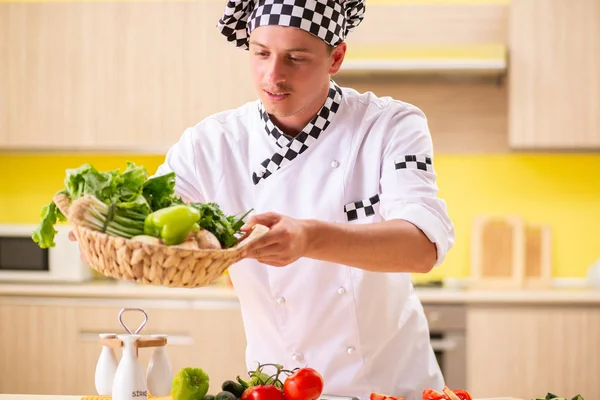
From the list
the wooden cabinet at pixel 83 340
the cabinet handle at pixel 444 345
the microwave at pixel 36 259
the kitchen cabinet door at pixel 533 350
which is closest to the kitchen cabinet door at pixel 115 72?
the microwave at pixel 36 259

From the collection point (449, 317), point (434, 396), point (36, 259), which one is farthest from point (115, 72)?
point (434, 396)

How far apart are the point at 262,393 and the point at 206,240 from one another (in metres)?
0.33

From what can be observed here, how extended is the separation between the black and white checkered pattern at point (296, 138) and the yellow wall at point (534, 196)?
7.68ft

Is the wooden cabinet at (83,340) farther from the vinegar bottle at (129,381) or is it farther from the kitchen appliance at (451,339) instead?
the vinegar bottle at (129,381)

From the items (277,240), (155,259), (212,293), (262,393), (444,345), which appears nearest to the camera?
(155,259)

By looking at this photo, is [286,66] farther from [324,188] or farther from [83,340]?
[83,340]

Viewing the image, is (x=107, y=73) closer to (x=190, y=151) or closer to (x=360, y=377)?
(x=190, y=151)

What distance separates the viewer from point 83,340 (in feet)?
12.2

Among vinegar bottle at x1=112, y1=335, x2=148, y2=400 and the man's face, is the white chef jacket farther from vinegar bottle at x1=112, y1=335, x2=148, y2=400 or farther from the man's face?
vinegar bottle at x1=112, y1=335, x2=148, y2=400

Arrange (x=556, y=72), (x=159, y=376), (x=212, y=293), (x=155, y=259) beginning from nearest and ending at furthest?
(x=155, y=259), (x=159, y=376), (x=212, y=293), (x=556, y=72)

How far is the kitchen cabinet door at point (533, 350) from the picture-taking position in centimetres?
356

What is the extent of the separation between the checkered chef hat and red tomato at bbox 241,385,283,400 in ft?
2.49

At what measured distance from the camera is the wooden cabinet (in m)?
3.67

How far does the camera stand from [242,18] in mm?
1937
